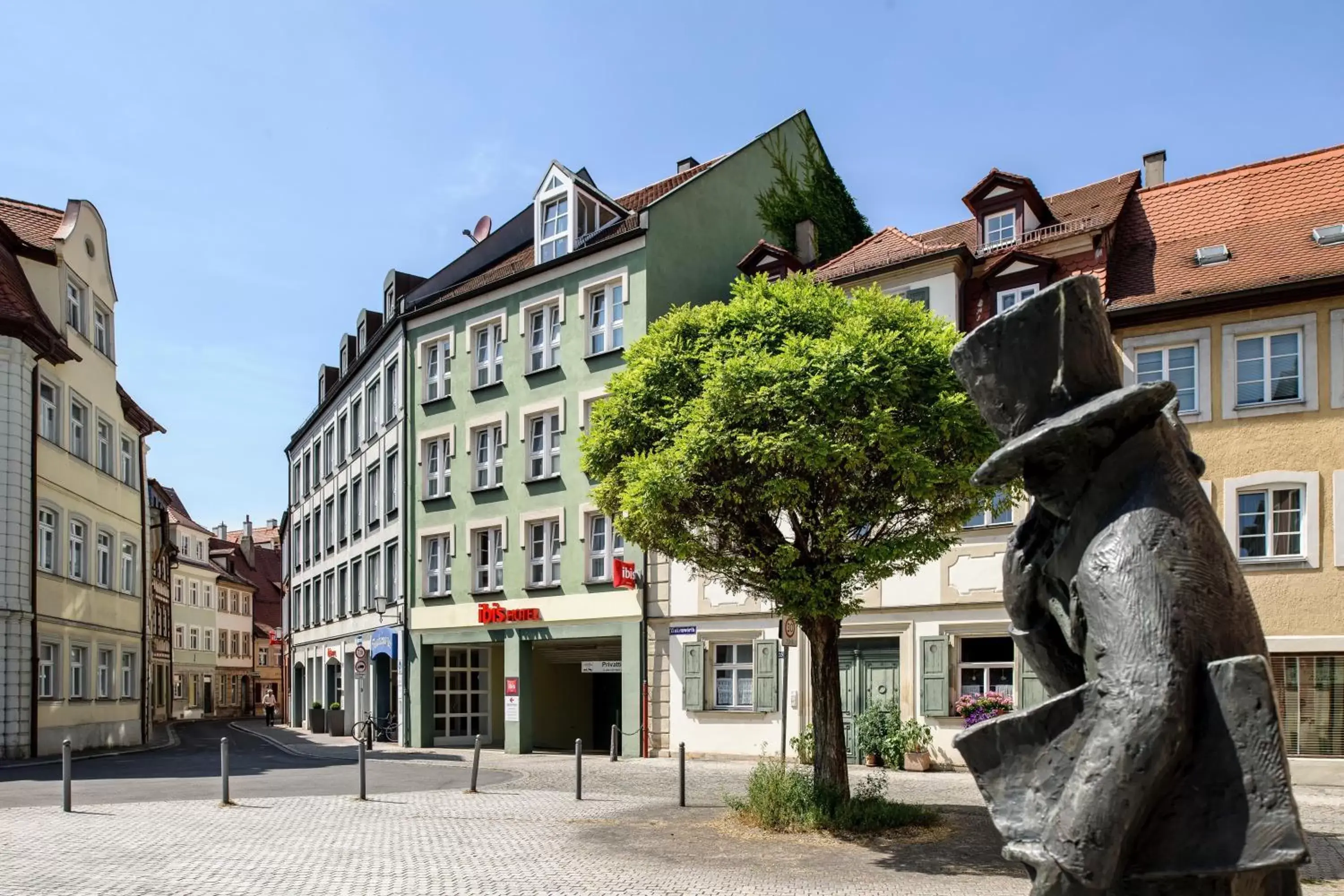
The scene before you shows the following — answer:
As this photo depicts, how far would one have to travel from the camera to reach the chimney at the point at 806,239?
30266 mm

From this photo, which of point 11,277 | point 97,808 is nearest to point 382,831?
point 97,808

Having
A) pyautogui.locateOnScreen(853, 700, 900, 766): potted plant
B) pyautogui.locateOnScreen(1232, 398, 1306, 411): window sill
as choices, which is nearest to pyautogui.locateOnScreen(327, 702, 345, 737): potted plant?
pyautogui.locateOnScreen(853, 700, 900, 766): potted plant

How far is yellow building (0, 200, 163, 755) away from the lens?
27.7 m

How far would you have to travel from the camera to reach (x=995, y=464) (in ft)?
8.18

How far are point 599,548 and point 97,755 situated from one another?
486 inches

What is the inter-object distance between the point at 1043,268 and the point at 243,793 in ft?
51.9

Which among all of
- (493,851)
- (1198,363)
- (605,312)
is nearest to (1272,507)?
(1198,363)

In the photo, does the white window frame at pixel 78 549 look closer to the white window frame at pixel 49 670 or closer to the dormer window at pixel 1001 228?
A: the white window frame at pixel 49 670

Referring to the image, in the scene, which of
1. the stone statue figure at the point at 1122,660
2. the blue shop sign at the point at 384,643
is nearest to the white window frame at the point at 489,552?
the blue shop sign at the point at 384,643

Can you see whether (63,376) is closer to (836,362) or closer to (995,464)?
(836,362)

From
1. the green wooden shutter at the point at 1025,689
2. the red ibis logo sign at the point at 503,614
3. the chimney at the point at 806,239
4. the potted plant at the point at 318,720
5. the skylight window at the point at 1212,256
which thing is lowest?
the potted plant at the point at 318,720

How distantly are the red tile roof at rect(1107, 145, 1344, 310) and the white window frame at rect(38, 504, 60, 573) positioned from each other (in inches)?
924

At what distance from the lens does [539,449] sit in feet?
99.2

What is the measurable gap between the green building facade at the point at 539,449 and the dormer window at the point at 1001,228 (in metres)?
7.21
